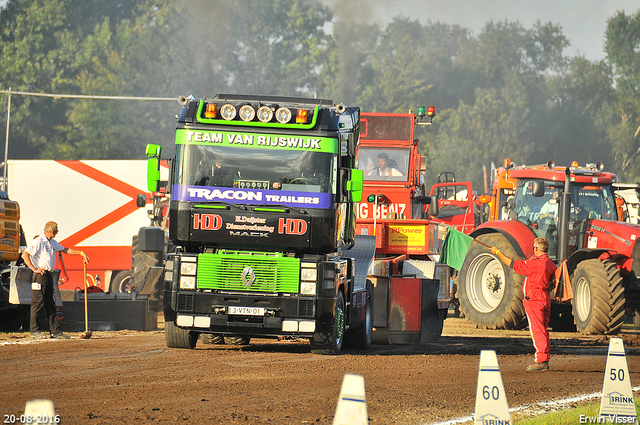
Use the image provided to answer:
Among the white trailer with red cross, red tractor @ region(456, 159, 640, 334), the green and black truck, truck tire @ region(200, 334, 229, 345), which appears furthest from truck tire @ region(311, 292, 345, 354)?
the white trailer with red cross

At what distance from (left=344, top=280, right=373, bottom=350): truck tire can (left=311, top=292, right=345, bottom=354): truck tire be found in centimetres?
132

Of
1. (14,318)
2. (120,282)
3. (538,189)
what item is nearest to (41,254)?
(14,318)

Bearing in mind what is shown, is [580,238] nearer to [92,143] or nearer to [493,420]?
[493,420]

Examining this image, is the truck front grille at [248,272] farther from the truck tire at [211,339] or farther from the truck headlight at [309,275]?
the truck tire at [211,339]

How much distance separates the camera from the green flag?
16953 millimetres

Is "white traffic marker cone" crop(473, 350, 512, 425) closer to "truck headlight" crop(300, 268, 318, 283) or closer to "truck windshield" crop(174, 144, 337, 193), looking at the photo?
"truck headlight" crop(300, 268, 318, 283)

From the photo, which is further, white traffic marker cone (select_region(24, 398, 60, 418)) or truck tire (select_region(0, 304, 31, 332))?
truck tire (select_region(0, 304, 31, 332))

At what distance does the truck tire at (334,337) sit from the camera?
38.8 feet

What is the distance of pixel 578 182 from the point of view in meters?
17.4

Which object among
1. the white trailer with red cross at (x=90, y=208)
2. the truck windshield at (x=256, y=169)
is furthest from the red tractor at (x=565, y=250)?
the white trailer with red cross at (x=90, y=208)

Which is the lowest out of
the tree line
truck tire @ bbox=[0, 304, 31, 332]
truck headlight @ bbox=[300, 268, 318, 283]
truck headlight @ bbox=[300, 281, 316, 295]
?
truck tire @ bbox=[0, 304, 31, 332]

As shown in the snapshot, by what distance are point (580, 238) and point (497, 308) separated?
2.09 m

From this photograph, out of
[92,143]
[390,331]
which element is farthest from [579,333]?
[92,143]

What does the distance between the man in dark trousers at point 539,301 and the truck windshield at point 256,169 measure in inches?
109
